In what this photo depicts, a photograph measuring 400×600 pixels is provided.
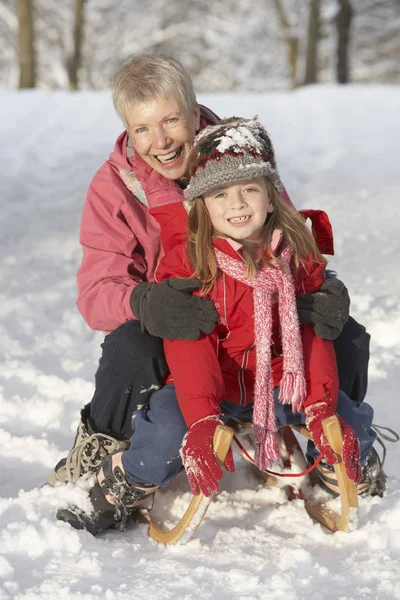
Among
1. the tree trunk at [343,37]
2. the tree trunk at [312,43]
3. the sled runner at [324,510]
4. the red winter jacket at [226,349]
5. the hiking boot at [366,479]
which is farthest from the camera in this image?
the tree trunk at [343,37]

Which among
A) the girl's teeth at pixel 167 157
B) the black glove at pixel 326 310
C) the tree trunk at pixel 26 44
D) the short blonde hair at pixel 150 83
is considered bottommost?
the black glove at pixel 326 310

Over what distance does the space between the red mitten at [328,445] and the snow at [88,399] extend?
0.23 metres

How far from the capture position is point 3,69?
22609 mm

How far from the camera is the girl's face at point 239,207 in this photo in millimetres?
2496

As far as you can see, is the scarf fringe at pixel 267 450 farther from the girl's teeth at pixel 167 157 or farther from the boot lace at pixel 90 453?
the girl's teeth at pixel 167 157

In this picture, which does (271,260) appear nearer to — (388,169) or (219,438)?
(219,438)

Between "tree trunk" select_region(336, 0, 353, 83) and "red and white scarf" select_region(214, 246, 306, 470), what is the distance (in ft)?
51.4

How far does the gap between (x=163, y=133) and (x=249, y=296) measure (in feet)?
2.23

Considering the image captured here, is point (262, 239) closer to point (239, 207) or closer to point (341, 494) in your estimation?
point (239, 207)

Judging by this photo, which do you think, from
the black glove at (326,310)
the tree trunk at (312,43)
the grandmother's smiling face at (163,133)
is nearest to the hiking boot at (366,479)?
the black glove at (326,310)

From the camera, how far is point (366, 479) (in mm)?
2650

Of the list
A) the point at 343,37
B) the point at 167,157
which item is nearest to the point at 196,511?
the point at 167,157

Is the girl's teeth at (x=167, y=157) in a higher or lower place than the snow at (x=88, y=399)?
higher

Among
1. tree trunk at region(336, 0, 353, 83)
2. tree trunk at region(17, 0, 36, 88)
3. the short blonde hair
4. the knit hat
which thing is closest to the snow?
the knit hat
